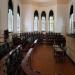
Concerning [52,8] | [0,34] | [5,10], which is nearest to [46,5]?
[52,8]

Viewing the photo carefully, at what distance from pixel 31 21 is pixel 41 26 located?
6.13 feet

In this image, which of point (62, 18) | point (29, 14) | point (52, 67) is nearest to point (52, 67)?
point (52, 67)

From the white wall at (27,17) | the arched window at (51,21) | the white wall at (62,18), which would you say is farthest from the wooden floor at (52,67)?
the arched window at (51,21)

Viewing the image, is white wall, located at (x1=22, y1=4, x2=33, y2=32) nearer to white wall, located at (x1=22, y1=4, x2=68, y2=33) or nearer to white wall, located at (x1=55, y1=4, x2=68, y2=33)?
white wall, located at (x1=22, y1=4, x2=68, y2=33)

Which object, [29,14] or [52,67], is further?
[29,14]

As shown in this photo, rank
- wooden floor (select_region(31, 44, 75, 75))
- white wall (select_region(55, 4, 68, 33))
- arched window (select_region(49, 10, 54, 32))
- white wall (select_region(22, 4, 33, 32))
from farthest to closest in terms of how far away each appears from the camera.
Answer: arched window (select_region(49, 10, 54, 32))
white wall (select_region(22, 4, 33, 32))
white wall (select_region(55, 4, 68, 33))
wooden floor (select_region(31, 44, 75, 75))

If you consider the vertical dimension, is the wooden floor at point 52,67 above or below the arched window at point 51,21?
below

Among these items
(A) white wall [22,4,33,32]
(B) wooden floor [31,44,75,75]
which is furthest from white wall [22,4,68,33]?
(B) wooden floor [31,44,75,75]

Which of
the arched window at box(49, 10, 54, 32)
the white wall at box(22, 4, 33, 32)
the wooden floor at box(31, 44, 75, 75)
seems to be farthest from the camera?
the arched window at box(49, 10, 54, 32)

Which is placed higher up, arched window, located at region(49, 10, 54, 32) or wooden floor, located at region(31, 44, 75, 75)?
arched window, located at region(49, 10, 54, 32)

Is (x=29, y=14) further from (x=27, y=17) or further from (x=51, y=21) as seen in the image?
(x=51, y=21)

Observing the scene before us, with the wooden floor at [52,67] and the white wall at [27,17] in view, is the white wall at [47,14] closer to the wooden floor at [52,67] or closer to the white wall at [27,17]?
the white wall at [27,17]

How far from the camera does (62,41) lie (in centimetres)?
1661

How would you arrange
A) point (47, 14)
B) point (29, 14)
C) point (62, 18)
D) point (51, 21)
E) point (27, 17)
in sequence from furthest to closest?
point (51, 21) → point (47, 14) → point (27, 17) → point (29, 14) → point (62, 18)
